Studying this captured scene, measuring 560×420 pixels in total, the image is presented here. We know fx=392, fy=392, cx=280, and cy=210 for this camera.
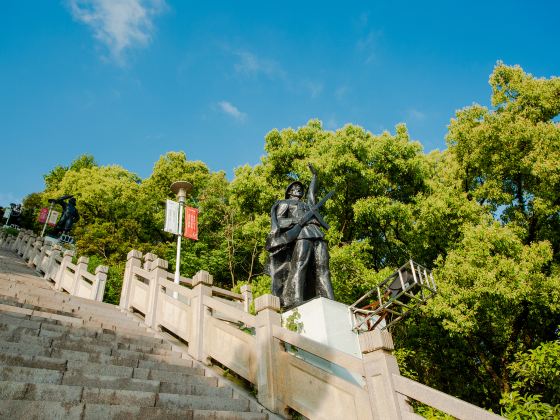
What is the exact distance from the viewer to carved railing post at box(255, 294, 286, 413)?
15.5 feet

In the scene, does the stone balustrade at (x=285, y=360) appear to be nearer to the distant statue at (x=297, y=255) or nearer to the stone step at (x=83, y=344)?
the stone step at (x=83, y=344)

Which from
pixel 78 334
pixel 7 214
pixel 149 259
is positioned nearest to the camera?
pixel 78 334

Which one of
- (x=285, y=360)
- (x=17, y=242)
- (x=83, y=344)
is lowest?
(x=285, y=360)

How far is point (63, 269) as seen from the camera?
42.8 ft

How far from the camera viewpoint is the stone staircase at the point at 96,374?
3.22 metres

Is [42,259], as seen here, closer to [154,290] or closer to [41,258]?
[41,258]

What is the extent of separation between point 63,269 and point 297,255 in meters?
9.53

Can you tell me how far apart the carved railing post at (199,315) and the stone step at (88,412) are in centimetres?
218

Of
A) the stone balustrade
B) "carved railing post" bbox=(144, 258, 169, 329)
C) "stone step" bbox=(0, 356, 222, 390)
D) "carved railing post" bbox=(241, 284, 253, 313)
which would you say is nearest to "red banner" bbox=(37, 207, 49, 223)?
"carved railing post" bbox=(241, 284, 253, 313)

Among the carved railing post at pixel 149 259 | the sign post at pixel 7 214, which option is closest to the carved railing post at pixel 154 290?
the carved railing post at pixel 149 259

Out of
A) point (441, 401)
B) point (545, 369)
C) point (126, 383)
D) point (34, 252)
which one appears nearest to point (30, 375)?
point (126, 383)

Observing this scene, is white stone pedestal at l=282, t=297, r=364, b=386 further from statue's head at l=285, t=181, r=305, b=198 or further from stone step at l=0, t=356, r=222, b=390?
statue's head at l=285, t=181, r=305, b=198

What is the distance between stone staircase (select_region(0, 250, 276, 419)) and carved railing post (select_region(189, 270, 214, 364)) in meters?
0.18

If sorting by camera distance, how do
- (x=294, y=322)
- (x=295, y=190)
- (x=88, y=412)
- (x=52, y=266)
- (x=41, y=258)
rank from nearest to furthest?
(x=88, y=412)
(x=294, y=322)
(x=295, y=190)
(x=52, y=266)
(x=41, y=258)
